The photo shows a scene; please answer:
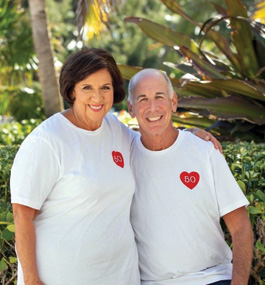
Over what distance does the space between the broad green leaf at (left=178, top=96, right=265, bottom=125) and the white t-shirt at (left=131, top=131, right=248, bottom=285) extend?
2.80 metres

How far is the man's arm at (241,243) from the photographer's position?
2.81m

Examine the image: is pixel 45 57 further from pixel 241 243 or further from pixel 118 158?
pixel 241 243

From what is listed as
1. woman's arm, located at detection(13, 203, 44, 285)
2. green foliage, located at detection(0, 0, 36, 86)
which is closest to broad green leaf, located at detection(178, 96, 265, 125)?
woman's arm, located at detection(13, 203, 44, 285)

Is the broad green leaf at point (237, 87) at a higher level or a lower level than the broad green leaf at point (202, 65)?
lower

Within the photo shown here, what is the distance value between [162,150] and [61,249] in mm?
797

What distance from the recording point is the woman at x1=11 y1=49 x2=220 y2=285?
8.48 ft

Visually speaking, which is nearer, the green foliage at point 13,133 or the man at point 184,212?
the man at point 184,212

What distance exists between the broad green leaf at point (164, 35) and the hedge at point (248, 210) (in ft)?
9.95

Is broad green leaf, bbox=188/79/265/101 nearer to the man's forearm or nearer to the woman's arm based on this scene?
the man's forearm

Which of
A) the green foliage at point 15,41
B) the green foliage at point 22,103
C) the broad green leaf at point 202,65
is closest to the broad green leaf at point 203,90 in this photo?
the broad green leaf at point 202,65

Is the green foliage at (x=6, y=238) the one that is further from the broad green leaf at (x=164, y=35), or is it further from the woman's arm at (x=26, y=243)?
the broad green leaf at (x=164, y=35)

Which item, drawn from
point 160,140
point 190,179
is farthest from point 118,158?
point 190,179

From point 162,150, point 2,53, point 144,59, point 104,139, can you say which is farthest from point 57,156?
point 144,59

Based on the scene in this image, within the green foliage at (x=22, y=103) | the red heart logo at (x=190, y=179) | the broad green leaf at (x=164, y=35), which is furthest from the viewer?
the green foliage at (x=22, y=103)
